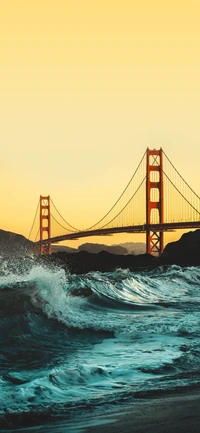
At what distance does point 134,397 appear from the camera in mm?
5422

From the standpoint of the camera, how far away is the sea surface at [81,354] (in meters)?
5.17

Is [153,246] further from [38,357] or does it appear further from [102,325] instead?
[38,357]

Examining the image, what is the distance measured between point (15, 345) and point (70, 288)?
8492mm

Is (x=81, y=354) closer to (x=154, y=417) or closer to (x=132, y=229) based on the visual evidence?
(x=154, y=417)

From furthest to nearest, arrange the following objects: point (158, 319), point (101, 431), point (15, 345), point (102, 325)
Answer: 1. point (158, 319)
2. point (102, 325)
3. point (15, 345)
4. point (101, 431)

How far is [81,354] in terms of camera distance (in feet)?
25.9

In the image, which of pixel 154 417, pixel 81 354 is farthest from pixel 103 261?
pixel 154 417

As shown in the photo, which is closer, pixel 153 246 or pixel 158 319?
pixel 158 319

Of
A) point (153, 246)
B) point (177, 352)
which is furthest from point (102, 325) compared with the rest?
point (153, 246)

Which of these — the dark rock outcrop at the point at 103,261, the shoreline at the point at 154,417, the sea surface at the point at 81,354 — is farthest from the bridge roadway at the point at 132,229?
Answer: the shoreline at the point at 154,417

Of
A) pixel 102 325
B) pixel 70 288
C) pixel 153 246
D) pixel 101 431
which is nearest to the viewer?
pixel 101 431

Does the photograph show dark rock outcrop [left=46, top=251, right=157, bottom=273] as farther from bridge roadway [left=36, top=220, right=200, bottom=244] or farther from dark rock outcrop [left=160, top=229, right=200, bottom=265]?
bridge roadway [left=36, top=220, right=200, bottom=244]

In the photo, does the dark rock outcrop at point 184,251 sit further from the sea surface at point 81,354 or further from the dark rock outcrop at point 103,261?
the sea surface at point 81,354

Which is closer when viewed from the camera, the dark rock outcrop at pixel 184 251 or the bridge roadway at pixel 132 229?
the bridge roadway at pixel 132 229
